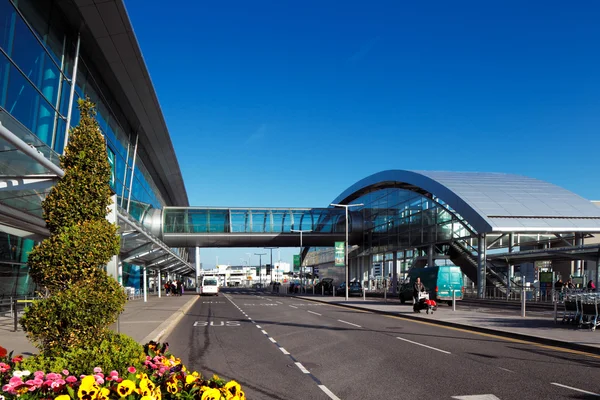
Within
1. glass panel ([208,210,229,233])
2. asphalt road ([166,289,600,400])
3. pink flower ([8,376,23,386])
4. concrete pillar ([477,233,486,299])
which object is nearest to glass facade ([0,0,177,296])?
asphalt road ([166,289,600,400])

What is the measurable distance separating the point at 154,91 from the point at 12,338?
18.3m

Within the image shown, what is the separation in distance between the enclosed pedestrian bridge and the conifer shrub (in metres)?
51.8

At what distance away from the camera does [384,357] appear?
12.0 metres

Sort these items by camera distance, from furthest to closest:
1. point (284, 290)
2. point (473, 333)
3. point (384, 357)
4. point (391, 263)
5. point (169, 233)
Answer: point (284, 290) < point (391, 263) < point (169, 233) < point (473, 333) < point (384, 357)

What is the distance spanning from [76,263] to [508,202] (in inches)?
1756

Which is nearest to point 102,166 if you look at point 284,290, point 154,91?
point 154,91

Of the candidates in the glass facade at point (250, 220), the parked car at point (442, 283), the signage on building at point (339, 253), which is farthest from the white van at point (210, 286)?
the parked car at point (442, 283)

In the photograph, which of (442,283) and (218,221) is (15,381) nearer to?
(442,283)

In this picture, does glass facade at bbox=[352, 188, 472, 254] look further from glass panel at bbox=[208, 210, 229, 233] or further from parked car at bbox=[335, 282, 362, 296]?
glass panel at bbox=[208, 210, 229, 233]

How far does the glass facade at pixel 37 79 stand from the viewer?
51.6 feet

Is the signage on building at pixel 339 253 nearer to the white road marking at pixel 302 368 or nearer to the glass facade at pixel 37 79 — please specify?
the glass facade at pixel 37 79

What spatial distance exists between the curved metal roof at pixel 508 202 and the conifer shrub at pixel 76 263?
38.6 meters

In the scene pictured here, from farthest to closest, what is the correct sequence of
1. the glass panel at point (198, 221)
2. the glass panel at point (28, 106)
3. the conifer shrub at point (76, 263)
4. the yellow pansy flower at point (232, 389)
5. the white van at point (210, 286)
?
the glass panel at point (198, 221) → the white van at point (210, 286) → the glass panel at point (28, 106) → the conifer shrub at point (76, 263) → the yellow pansy flower at point (232, 389)

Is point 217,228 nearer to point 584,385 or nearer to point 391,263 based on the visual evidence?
point 391,263
